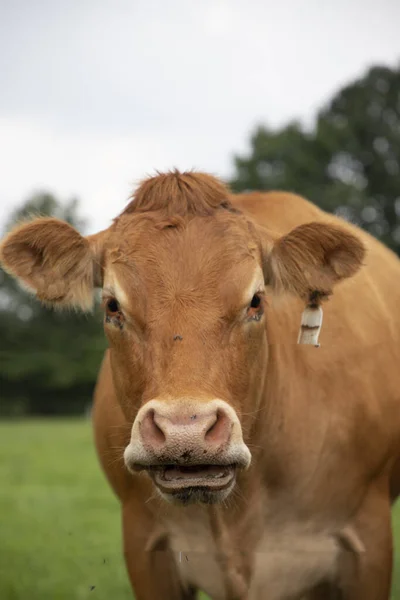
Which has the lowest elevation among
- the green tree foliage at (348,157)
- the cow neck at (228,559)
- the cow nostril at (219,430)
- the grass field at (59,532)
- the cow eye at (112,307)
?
the grass field at (59,532)

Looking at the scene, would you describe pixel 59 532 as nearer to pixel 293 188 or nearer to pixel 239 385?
pixel 239 385

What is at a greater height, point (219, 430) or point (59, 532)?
point (219, 430)

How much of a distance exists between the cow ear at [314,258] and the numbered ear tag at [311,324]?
66mm

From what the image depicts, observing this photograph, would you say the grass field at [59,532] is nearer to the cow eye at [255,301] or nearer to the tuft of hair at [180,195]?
the cow eye at [255,301]

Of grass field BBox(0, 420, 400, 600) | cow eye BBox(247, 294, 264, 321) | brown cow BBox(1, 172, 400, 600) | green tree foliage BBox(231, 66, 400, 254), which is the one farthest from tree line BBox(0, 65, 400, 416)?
cow eye BBox(247, 294, 264, 321)

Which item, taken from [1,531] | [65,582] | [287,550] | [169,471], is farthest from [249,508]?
[1,531]

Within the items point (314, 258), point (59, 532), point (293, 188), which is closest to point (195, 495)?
point (314, 258)

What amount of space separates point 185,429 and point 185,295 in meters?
A: 0.68

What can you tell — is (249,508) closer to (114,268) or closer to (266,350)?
(266,350)

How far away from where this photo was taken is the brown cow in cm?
348

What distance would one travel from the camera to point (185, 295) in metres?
3.59

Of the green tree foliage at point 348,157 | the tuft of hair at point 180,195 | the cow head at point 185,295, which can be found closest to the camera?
the cow head at point 185,295

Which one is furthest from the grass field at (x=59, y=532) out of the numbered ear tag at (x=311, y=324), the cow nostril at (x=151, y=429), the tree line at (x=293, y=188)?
the tree line at (x=293, y=188)

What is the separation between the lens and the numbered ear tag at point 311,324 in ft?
13.9
